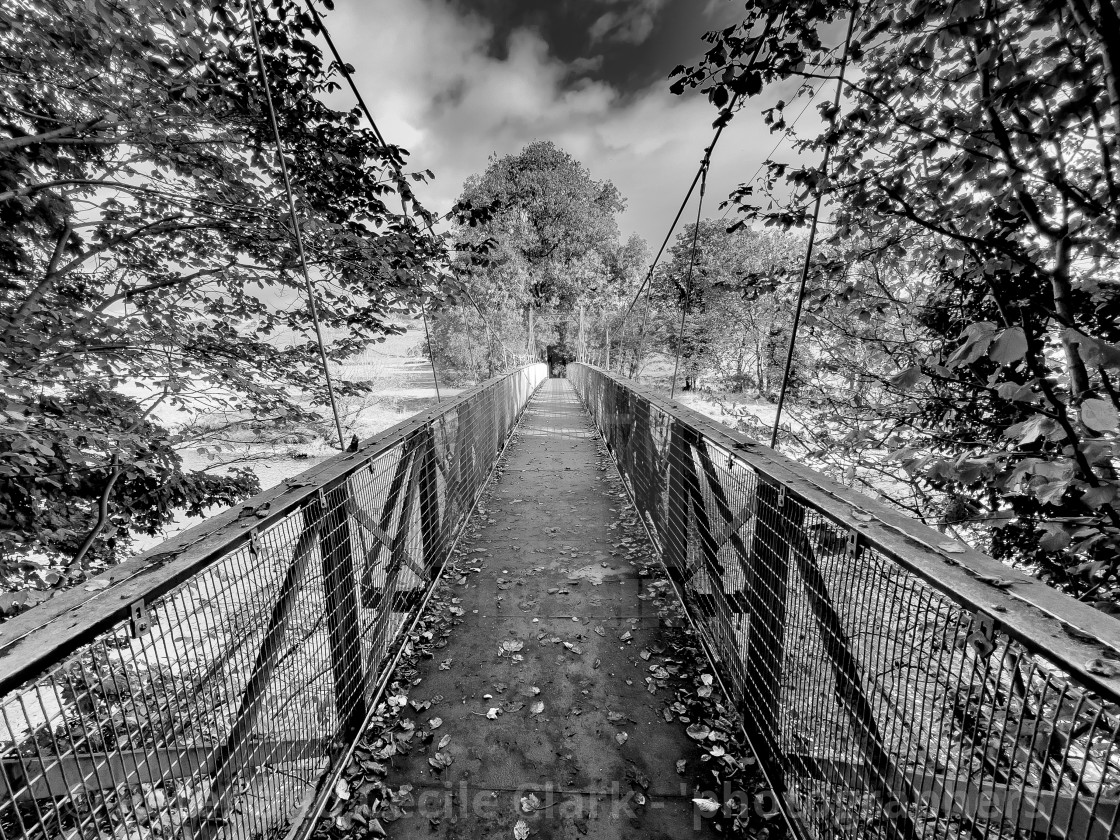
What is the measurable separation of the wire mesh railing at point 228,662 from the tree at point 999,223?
7.46 ft

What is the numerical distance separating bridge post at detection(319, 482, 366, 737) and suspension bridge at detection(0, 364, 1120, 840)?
0.01 meters

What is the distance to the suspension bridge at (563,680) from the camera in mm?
1039

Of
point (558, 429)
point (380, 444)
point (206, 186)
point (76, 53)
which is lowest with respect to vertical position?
point (558, 429)

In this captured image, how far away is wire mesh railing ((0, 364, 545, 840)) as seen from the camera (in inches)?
39.7

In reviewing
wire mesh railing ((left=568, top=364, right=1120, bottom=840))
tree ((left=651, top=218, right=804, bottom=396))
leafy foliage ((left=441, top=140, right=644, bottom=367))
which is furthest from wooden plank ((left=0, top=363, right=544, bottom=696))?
leafy foliage ((left=441, top=140, right=644, bottom=367))

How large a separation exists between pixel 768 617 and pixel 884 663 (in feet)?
2.11

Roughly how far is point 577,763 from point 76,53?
4723 millimetres

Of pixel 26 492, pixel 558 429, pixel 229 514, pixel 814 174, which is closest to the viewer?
pixel 229 514

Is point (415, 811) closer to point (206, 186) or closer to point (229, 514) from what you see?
point (229, 514)

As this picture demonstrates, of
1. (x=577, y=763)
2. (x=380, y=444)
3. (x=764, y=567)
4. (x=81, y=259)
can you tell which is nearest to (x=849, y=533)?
(x=764, y=567)

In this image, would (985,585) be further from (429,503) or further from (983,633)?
(429,503)

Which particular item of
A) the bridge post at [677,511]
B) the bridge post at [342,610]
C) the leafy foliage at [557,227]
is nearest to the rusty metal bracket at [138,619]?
the bridge post at [342,610]

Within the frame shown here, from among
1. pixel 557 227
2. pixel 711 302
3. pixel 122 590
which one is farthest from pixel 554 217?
pixel 122 590

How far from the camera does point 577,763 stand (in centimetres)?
212
